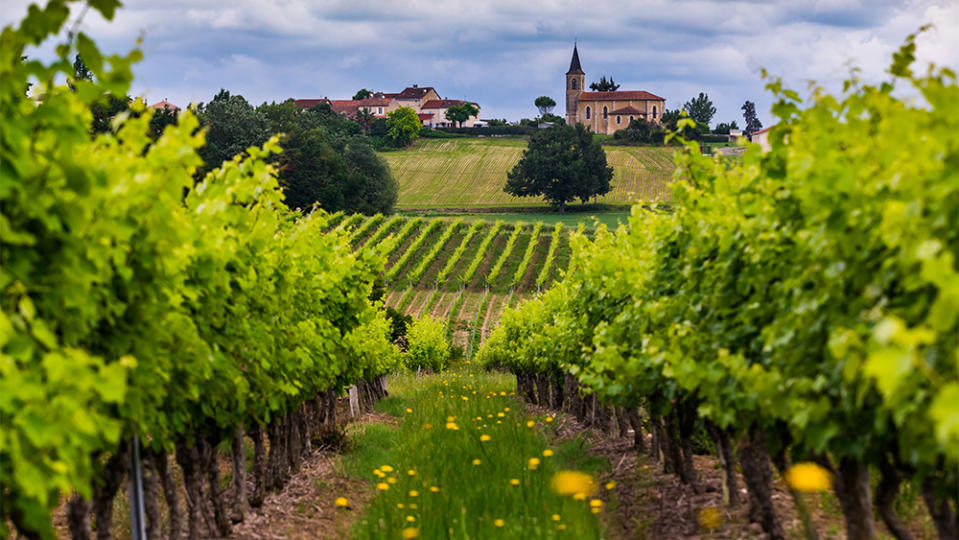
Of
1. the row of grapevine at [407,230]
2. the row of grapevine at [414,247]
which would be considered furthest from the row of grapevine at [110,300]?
the row of grapevine at [407,230]

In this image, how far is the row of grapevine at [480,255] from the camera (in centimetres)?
5539

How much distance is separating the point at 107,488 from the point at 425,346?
31496mm

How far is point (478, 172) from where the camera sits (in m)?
103

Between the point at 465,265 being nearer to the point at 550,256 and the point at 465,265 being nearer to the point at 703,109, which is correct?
the point at 550,256

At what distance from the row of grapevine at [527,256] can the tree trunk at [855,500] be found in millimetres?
48263

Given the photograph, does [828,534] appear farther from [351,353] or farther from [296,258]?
[351,353]

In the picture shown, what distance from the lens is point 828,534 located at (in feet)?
25.1

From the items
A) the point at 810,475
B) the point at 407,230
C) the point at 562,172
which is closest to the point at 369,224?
the point at 407,230

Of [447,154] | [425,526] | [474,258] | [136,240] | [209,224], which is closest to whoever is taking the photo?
[136,240]

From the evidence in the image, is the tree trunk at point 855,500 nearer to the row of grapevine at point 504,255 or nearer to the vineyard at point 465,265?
the vineyard at point 465,265

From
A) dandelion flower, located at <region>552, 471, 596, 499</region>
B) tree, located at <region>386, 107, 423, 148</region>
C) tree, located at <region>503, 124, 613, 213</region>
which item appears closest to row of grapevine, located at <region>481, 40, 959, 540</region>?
dandelion flower, located at <region>552, 471, 596, 499</region>

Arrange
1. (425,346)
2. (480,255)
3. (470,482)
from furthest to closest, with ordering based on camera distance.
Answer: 1. (480,255)
2. (425,346)
3. (470,482)

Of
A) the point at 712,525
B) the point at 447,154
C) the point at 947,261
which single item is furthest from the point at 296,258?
the point at 447,154

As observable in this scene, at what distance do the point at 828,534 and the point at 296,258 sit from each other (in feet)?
19.8
